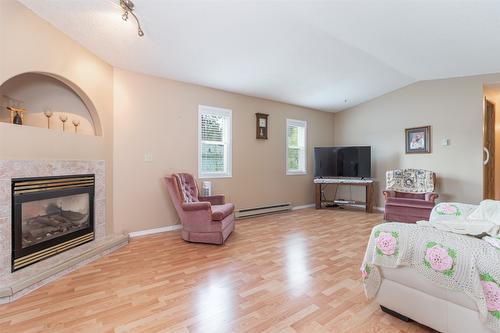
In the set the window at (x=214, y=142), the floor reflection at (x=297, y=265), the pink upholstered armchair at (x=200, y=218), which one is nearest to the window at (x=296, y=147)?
the window at (x=214, y=142)

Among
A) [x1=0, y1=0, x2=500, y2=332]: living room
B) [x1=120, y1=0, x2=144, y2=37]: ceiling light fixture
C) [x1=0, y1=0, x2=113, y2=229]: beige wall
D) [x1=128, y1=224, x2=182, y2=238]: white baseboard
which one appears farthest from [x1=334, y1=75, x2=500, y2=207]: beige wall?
[x1=0, y1=0, x2=113, y2=229]: beige wall

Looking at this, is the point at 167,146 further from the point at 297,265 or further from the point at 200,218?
the point at 297,265

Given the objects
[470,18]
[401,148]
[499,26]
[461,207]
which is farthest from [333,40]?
[401,148]

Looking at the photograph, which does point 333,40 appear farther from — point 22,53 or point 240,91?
point 22,53

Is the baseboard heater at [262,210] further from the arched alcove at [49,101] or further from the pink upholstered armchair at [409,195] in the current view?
the arched alcove at [49,101]

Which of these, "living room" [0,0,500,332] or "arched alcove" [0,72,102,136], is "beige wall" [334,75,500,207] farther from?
"arched alcove" [0,72,102,136]

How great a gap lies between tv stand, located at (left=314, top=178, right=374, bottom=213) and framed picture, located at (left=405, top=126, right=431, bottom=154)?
1056 mm

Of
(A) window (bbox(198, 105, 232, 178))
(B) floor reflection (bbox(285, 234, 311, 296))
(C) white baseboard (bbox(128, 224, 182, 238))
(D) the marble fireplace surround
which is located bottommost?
(B) floor reflection (bbox(285, 234, 311, 296))

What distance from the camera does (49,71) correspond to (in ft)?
8.40

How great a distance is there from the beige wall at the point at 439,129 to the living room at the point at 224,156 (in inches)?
1.1

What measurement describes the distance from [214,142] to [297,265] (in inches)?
107

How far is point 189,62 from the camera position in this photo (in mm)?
3459

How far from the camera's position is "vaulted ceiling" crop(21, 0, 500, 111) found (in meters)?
2.45

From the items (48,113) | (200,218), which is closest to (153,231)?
(200,218)
